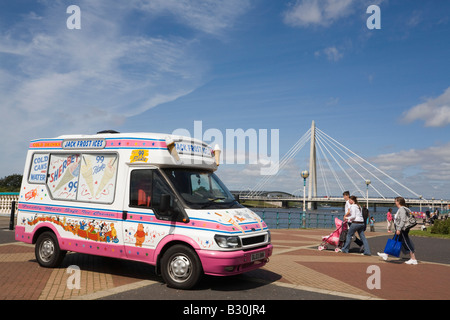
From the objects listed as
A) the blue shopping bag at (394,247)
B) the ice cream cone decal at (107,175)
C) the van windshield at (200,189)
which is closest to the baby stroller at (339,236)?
the blue shopping bag at (394,247)

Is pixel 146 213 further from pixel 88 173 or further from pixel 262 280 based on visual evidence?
pixel 262 280

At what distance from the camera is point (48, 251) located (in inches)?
308

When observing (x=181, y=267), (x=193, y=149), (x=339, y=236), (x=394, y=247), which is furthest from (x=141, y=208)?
(x=339, y=236)

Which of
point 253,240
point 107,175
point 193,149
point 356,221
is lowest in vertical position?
point 253,240

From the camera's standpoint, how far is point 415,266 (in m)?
9.39

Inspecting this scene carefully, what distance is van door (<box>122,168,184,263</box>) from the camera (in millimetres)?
6332

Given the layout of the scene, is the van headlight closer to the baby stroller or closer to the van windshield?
the van windshield

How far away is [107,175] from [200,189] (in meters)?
1.77

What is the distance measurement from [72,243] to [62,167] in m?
1.56

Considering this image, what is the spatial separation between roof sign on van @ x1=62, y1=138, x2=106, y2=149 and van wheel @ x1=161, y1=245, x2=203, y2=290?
253 centimetres
